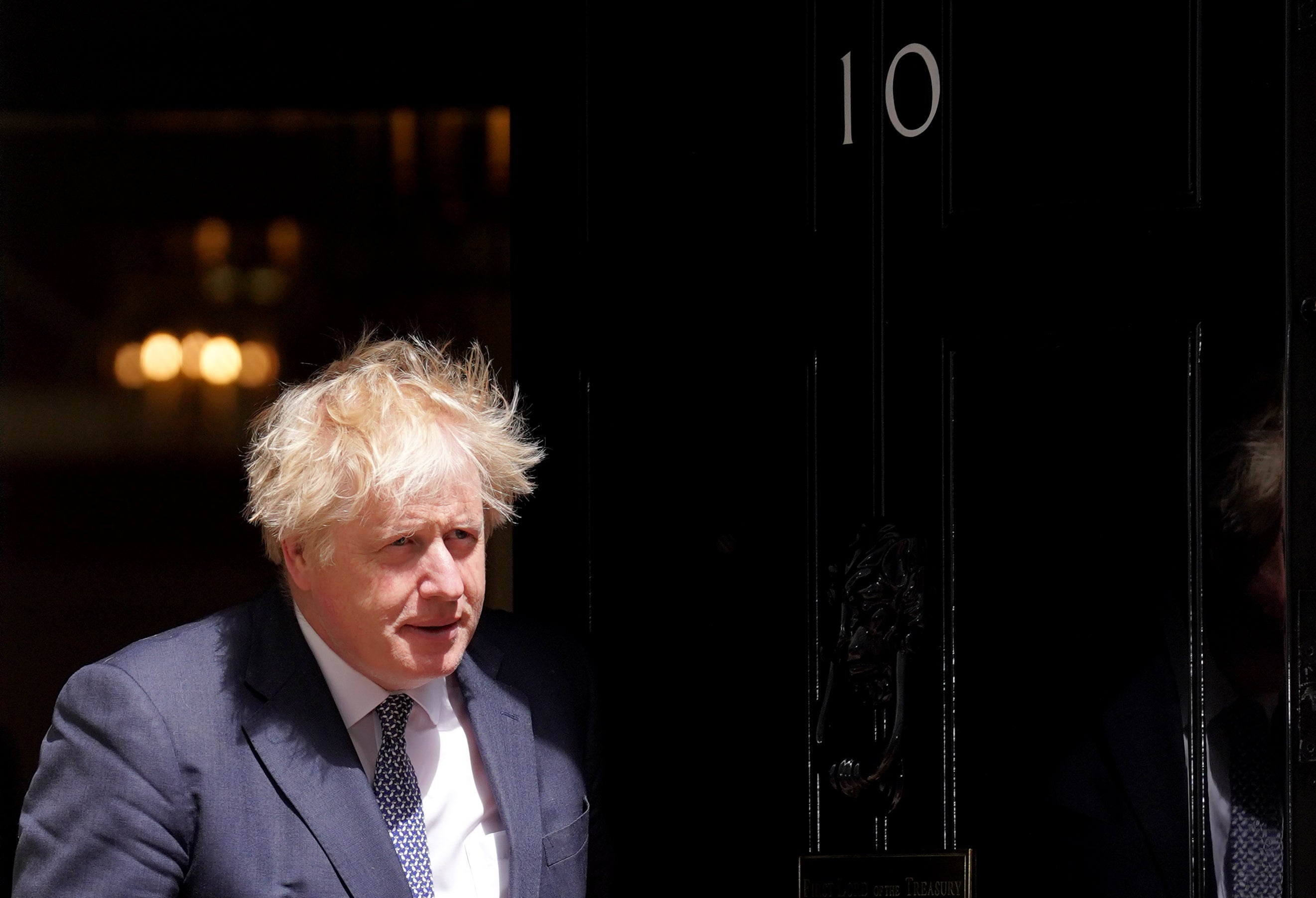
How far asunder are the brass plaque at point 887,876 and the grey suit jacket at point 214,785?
47 cm

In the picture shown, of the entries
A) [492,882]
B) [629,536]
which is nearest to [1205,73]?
[629,536]

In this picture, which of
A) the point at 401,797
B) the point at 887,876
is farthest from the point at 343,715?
the point at 887,876

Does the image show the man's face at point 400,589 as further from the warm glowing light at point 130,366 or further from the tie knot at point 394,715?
the warm glowing light at point 130,366

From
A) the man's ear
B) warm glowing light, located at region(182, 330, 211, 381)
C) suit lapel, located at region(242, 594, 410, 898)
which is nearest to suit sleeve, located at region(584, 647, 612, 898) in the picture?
suit lapel, located at region(242, 594, 410, 898)

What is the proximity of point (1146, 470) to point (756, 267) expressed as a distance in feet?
2.65

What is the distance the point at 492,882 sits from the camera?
2.22m

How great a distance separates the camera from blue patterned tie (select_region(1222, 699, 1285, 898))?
219cm

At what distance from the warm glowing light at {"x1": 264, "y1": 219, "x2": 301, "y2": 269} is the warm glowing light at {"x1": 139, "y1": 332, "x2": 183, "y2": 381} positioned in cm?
28

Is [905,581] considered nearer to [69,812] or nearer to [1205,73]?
[1205,73]

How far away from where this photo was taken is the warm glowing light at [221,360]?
119 inches

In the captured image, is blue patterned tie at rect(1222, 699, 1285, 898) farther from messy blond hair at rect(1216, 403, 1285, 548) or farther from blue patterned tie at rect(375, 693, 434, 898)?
blue patterned tie at rect(375, 693, 434, 898)

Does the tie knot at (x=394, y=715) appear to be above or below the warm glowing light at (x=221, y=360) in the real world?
below

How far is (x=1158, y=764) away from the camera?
7.49 ft

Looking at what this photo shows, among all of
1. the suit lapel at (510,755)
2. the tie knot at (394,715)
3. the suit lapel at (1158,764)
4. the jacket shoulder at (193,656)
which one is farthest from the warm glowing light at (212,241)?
the suit lapel at (1158,764)
